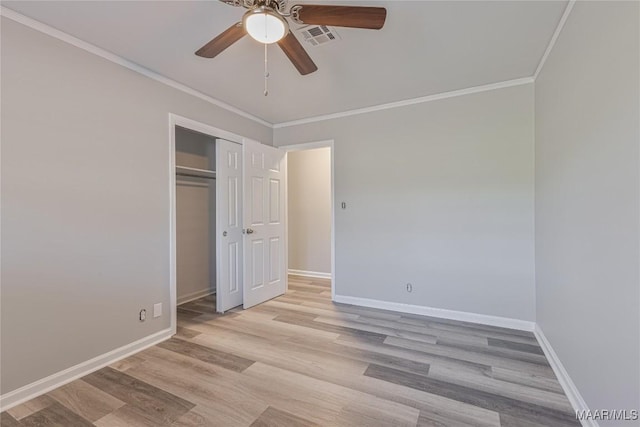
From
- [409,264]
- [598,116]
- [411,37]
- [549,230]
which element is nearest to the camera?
[598,116]

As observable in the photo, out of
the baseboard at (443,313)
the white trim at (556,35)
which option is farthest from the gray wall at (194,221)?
the white trim at (556,35)

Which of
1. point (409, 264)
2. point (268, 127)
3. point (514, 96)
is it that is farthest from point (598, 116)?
point (268, 127)

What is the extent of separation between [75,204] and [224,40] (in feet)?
5.49

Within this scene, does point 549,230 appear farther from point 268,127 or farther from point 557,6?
point 268,127

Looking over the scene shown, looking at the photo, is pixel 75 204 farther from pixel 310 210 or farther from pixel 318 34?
pixel 310 210

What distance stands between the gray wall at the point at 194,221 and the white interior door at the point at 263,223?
0.89m

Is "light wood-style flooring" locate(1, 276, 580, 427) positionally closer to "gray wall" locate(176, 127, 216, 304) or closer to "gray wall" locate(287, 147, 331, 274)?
"gray wall" locate(176, 127, 216, 304)

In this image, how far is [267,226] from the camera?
4.00 meters

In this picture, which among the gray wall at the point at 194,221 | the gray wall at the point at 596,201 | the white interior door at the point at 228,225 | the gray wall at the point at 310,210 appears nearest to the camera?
the gray wall at the point at 596,201

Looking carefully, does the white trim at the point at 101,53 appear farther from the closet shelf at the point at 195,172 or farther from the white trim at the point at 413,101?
the white trim at the point at 413,101

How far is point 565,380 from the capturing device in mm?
1928

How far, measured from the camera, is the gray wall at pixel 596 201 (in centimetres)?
120

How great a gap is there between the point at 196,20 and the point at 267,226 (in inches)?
100

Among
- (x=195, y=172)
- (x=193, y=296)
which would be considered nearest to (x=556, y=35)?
(x=195, y=172)
